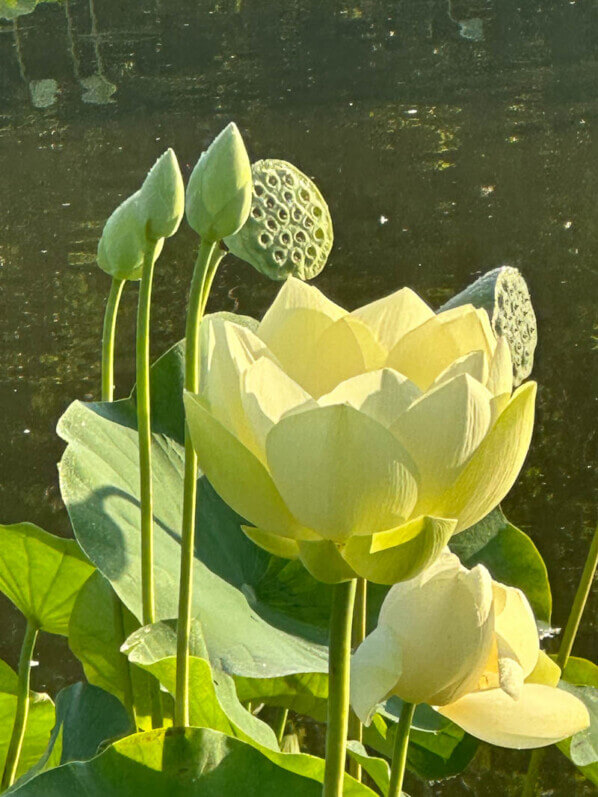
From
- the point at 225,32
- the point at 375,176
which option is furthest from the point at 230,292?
the point at 225,32

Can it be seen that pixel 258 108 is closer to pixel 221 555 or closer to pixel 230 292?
pixel 230 292

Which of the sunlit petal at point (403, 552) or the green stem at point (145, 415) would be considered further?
the green stem at point (145, 415)

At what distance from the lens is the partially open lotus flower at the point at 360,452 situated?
260 mm

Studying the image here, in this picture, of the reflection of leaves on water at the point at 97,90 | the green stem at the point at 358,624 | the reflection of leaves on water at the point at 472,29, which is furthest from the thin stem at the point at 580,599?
the reflection of leaves on water at the point at 472,29

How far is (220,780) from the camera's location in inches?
14.4

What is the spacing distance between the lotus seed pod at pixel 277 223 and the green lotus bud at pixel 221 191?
15 cm

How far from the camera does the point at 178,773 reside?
36cm

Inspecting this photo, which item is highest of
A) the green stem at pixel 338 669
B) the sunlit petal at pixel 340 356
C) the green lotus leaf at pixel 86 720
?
the sunlit petal at pixel 340 356

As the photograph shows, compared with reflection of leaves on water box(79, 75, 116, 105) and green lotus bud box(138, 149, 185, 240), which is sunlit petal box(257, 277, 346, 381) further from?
reflection of leaves on water box(79, 75, 116, 105)

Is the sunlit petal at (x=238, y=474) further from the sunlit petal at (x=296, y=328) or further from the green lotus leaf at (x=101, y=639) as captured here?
the green lotus leaf at (x=101, y=639)

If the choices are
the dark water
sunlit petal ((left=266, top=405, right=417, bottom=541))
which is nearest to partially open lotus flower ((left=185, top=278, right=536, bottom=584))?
sunlit petal ((left=266, top=405, right=417, bottom=541))

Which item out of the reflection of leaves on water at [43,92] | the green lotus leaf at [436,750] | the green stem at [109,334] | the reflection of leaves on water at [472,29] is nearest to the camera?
the green stem at [109,334]

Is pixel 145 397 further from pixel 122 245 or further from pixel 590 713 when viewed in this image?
pixel 590 713

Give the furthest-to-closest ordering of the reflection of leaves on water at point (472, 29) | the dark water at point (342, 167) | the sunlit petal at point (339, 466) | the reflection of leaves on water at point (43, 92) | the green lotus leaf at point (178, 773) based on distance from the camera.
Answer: the reflection of leaves on water at point (472, 29), the reflection of leaves on water at point (43, 92), the dark water at point (342, 167), the green lotus leaf at point (178, 773), the sunlit petal at point (339, 466)
